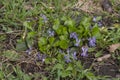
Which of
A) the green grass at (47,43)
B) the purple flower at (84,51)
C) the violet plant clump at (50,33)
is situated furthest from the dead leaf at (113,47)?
the violet plant clump at (50,33)

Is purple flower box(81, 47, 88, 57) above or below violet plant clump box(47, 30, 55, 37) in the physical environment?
below

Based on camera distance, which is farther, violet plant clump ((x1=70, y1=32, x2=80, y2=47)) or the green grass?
violet plant clump ((x1=70, y1=32, x2=80, y2=47))

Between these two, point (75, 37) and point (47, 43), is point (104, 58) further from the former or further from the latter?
point (47, 43)

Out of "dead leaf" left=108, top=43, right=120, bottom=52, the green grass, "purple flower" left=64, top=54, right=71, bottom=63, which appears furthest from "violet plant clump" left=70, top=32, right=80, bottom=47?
"dead leaf" left=108, top=43, right=120, bottom=52

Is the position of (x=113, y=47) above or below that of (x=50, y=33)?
below

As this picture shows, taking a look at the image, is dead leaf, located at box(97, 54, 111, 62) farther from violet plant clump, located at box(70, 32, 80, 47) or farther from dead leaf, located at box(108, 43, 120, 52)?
violet plant clump, located at box(70, 32, 80, 47)

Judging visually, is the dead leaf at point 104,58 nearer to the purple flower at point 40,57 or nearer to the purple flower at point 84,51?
the purple flower at point 84,51

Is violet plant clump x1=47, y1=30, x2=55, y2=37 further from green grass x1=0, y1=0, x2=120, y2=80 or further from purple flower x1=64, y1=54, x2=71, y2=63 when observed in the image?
purple flower x1=64, y1=54, x2=71, y2=63

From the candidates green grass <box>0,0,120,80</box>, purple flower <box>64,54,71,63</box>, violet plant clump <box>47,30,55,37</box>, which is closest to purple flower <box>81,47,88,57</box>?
green grass <box>0,0,120,80</box>

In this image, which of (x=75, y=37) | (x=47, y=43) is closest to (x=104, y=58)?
(x=75, y=37)

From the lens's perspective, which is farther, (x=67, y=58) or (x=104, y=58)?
(x=104, y=58)

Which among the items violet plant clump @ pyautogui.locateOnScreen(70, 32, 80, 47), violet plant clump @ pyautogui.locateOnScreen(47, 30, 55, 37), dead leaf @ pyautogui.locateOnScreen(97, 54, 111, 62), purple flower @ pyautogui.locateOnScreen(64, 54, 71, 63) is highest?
violet plant clump @ pyautogui.locateOnScreen(47, 30, 55, 37)
